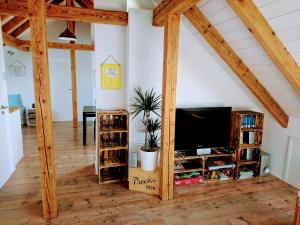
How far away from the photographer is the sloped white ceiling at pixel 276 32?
6.05 ft

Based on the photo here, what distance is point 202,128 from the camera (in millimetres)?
3105

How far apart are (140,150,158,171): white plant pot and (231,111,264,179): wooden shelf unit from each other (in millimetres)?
1316

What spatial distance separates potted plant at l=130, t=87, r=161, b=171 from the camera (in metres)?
2.73

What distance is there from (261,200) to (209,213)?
2.58 ft

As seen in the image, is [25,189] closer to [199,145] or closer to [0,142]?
[0,142]

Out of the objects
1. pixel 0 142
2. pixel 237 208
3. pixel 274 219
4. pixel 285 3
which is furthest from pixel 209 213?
pixel 0 142

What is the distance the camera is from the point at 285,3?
69.0 inches

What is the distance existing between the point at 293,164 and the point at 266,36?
78.7 inches

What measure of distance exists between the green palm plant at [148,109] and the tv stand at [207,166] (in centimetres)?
47

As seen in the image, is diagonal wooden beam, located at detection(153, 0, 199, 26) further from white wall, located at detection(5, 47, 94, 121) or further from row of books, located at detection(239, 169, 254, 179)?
white wall, located at detection(5, 47, 94, 121)

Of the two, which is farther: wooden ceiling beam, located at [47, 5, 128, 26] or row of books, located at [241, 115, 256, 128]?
row of books, located at [241, 115, 256, 128]

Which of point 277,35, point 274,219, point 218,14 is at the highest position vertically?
point 218,14

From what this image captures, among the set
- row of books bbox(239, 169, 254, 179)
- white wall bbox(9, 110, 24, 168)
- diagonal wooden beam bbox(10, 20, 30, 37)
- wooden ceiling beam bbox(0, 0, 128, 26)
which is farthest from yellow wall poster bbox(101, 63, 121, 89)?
diagonal wooden beam bbox(10, 20, 30, 37)

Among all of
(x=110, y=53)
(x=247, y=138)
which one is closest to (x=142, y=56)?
(x=110, y=53)
